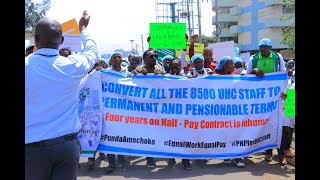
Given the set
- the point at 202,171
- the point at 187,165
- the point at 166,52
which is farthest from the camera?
the point at 166,52

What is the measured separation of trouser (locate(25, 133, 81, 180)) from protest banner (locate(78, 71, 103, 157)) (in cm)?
285

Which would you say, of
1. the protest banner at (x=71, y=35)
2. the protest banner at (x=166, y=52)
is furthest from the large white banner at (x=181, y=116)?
the protest banner at (x=166, y=52)

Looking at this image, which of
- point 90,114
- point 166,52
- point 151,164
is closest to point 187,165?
point 151,164

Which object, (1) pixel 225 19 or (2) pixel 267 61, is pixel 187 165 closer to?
(2) pixel 267 61

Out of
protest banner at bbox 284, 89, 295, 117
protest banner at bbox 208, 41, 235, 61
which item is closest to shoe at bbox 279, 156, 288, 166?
protest banner at bbox 284, 89, 295, 117

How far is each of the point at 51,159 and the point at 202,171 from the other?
3353 mm

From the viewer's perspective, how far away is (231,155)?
5629 mm

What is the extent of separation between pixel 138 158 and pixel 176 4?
5543cm

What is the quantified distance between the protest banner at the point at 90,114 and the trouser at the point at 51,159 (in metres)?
2.85

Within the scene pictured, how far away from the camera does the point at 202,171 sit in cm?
553

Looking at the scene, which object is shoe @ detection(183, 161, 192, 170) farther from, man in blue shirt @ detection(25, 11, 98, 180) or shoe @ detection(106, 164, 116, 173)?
man in blue shirt @ detection(25, 11, 98, 180)

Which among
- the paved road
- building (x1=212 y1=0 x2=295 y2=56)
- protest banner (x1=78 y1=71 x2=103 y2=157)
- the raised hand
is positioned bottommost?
the paved road

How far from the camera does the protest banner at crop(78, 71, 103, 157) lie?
5520 millimetres

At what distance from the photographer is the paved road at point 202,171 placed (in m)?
5.29
